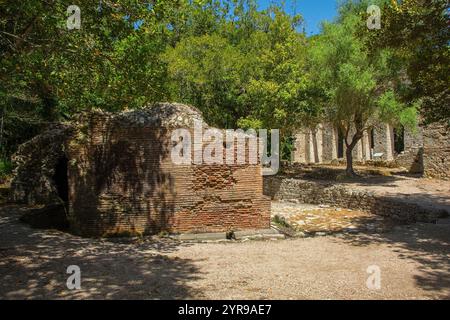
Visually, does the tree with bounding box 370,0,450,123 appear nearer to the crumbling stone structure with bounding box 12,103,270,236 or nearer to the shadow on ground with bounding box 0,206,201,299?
the crumbling stone structure with bounding box 12,103,270,236

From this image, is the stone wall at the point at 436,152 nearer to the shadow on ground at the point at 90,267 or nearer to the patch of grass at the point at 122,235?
the shadow on ground at the point at 90,267

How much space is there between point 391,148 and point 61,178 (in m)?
29.2

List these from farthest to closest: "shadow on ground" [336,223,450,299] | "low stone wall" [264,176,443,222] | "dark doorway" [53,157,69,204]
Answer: "dark doorway" [53,157,69,204] → "low stone wall" [264,176,443,222] → "shadow on ground" [336,223,450,299]

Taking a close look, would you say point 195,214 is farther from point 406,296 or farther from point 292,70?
point 292,70

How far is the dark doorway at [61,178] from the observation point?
15.8 meters

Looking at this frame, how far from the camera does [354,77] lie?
1955 cm

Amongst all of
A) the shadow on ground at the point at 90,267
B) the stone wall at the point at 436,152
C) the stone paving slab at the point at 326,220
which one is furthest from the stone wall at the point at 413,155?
the shadow on ground at the point at 90,267

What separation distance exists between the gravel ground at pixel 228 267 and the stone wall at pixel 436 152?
12.2 metres

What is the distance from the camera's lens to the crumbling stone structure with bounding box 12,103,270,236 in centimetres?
1073

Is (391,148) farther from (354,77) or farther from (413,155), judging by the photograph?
(354,77)

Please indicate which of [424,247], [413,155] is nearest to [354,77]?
[413,155]

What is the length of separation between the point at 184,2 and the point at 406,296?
813 centimetres

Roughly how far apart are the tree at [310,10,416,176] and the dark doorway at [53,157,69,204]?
43.0 ft

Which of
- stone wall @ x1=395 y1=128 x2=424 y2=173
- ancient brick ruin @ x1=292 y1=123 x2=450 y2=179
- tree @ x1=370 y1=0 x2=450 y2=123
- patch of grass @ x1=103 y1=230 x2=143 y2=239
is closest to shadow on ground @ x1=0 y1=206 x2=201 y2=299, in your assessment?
patch of grass @ x1=103 y1=230 x2=143 y2=239
